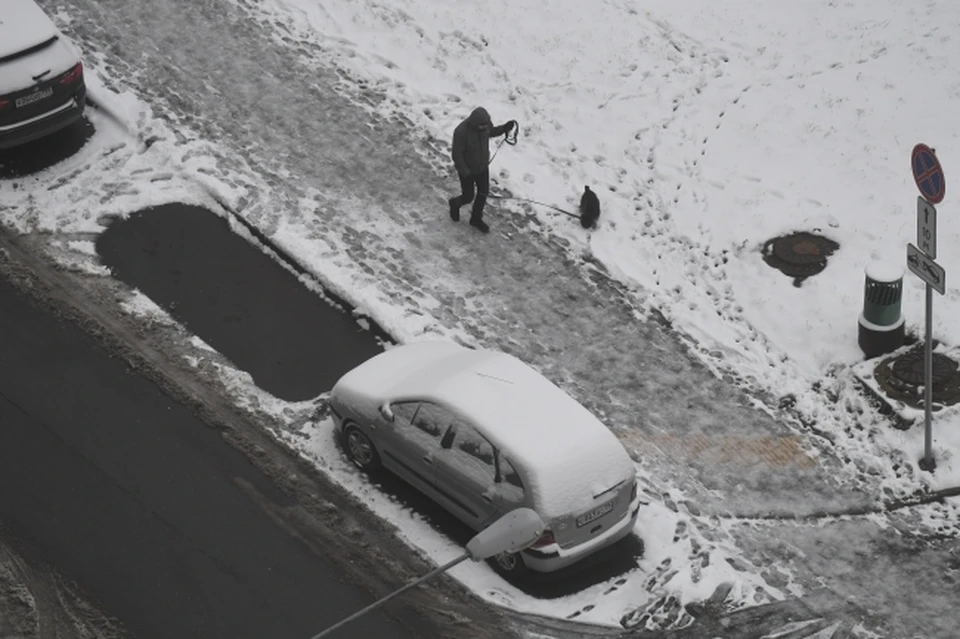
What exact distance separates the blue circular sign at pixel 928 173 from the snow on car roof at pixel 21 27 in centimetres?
1185

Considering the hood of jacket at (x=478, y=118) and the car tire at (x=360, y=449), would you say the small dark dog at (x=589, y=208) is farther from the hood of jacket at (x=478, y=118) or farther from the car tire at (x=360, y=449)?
the car tire at (x=360, y=449)

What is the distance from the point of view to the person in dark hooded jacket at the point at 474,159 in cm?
1686

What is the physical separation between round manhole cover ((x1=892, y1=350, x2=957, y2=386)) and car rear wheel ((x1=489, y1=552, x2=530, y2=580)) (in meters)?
5.36

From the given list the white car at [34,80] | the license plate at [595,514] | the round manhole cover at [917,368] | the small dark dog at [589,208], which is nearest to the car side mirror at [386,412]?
the license plate at [595,514]

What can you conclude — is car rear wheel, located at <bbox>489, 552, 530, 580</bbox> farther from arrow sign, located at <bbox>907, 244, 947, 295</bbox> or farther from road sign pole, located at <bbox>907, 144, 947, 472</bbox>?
arrow sign, located at <bbox>907, 244, 947, 295</bbox>

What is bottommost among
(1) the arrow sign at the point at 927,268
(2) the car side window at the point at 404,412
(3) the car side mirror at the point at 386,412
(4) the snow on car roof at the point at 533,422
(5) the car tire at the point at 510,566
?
(5) the car tire at the point at 510,566

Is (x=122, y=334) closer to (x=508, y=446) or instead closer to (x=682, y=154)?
(x=508, y=446)

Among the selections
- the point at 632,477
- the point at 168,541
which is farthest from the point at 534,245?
the point at 168,541

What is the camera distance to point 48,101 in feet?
58.1

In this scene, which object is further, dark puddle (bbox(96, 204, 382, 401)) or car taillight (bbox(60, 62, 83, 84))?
car taillight (bbox(60, 62, 83, 84))

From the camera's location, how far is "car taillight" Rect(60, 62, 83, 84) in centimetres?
1780

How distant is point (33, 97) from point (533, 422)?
9.13 metres

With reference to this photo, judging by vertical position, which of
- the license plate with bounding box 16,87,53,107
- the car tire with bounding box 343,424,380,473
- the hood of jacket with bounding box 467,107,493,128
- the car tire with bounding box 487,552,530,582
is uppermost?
the hood of jacket with bounding box 467,107,493,128

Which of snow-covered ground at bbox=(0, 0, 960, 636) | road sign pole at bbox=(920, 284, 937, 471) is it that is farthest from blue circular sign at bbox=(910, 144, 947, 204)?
snow-covered ground at bbox=(0, 0, 960, 636)
